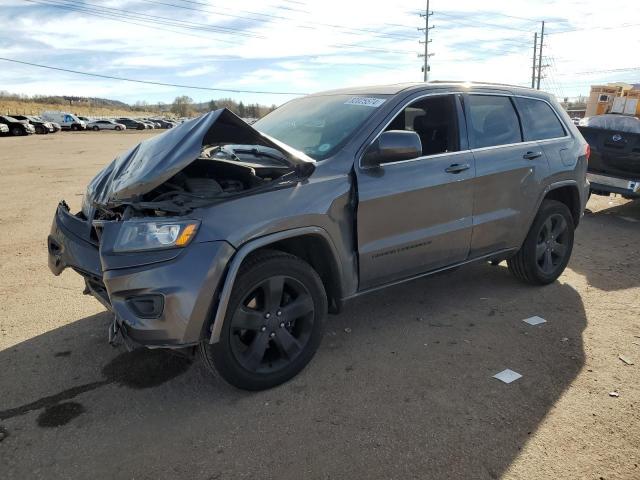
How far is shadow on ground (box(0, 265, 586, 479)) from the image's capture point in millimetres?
2586

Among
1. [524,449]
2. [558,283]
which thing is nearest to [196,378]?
[524,449]

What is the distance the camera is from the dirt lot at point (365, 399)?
259 centimetres

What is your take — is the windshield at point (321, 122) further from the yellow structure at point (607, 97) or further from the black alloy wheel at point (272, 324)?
the yellow structure at point (607, 97)

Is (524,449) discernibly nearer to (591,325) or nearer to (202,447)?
(202,447)

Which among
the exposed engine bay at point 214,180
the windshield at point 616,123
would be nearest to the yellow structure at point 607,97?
the windshield at point 616,123

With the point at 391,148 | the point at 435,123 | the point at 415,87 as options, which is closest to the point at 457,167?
the point at 435,123

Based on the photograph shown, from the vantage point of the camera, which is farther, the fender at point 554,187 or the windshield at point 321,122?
the fender at point 554,187

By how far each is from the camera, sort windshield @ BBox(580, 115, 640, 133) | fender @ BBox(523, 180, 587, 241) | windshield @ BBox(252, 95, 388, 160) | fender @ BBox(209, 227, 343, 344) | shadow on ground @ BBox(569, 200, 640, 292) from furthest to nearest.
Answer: windshield @ BBox(580, 115, 640, 133)
shadow on ground @ BBox(569, 200, 640, 292)
fender @ BBox(523, 180, 587, 241)
windshield @ BBox(252, 95, 388, 160)
fender @ BBox(209, 227, 343, 344)

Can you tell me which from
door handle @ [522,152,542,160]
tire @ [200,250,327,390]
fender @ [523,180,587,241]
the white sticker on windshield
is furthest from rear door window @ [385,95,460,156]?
tire @ [200,250,327,390]

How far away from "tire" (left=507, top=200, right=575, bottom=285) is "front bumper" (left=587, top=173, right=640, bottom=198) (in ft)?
11.1

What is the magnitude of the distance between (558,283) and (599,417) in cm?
244

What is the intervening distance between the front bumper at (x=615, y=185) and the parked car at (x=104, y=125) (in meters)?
57.2

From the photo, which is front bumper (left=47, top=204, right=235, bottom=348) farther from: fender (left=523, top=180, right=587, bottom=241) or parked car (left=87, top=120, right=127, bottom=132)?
parked car (left=87, top=120, right=127, bottom=132)

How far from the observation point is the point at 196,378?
337 centimetres
